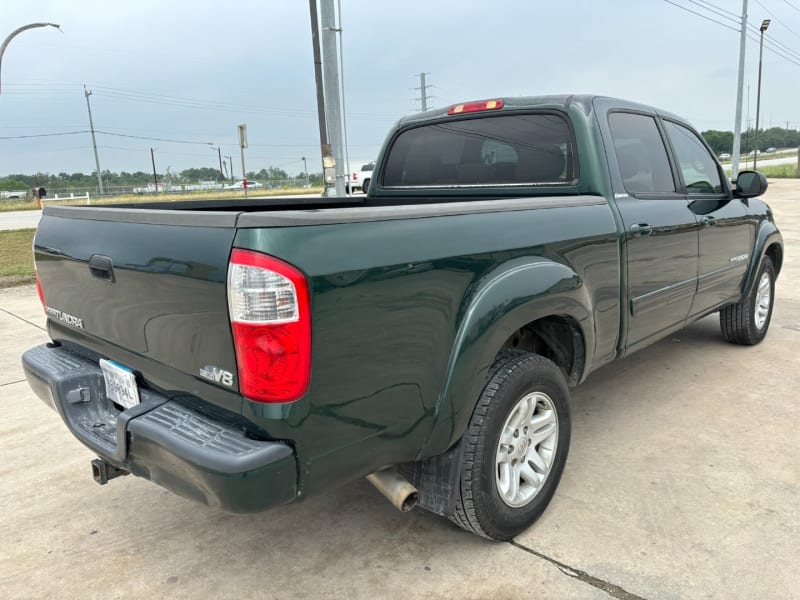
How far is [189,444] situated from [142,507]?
1.41 meters

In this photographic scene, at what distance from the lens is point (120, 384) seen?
2344 mm

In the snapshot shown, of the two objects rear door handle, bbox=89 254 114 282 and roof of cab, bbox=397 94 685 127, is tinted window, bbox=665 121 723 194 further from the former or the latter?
rear door handle, bbox=89 254 114 282

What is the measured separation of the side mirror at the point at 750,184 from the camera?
162 inches

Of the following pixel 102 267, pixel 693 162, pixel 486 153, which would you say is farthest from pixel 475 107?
pixel 102 267

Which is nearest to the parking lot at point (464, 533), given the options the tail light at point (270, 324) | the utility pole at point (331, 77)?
the tail light at point (270, 324)

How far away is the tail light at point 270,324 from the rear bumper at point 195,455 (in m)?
0.18

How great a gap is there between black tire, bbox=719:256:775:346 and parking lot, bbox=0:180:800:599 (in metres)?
1.22

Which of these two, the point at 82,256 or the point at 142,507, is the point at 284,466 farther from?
the point at 142,507

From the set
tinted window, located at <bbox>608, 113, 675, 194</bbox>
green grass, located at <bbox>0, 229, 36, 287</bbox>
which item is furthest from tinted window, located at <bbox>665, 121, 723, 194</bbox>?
green grass, located at <bbox>0, 229, 36, 287</bbox>

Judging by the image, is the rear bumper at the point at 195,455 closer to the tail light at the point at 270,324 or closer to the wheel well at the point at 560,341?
the tail light at the point at 270,324

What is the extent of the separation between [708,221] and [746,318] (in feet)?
4.67

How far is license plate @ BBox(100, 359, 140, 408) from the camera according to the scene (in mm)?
2260

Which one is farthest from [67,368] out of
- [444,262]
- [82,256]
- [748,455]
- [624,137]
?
[748,455]

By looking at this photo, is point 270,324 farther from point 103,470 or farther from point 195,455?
point 103,470
